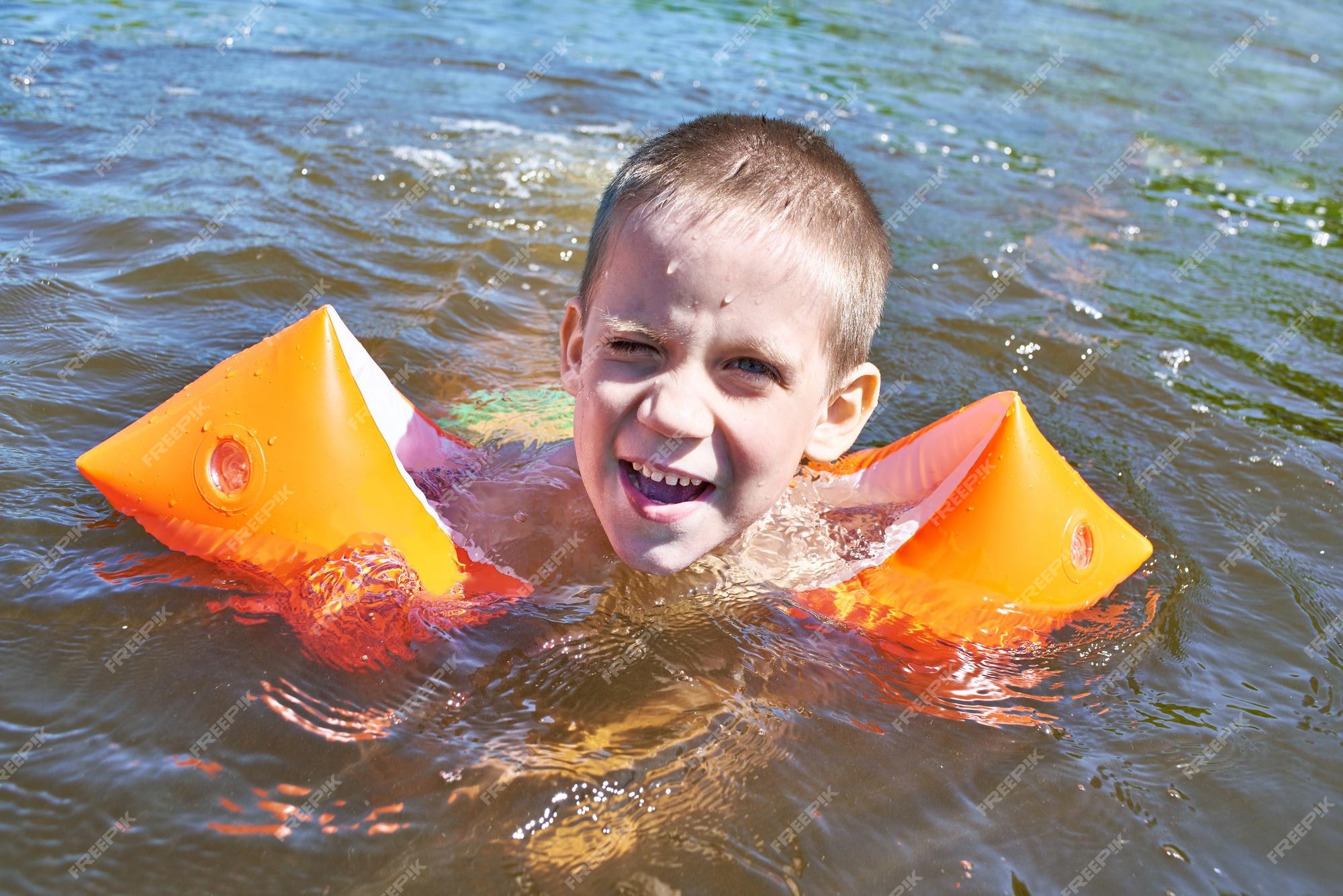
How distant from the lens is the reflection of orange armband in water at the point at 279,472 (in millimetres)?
2869

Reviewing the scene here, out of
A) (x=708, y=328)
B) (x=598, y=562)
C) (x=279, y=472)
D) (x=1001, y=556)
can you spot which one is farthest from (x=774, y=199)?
(x=279, y=472)

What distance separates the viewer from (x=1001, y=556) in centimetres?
313

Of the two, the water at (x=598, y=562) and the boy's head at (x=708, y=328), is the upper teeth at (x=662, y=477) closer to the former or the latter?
the boy's head at (x=708, y=328)

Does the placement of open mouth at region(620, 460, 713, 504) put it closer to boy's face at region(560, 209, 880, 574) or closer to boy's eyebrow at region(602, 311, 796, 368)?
boy's face at region(560, 209, 880, 574)

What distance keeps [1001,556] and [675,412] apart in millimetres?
1248

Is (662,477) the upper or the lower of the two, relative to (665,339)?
Result: lower

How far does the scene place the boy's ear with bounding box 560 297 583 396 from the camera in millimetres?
2844

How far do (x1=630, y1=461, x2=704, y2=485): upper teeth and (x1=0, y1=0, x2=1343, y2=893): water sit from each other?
53cm

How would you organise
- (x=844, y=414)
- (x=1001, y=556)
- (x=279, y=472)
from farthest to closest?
(x=1001, y=556) < (x=844, y=414) < (x=279, y=472)

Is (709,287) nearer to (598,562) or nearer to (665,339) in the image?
(665,339)

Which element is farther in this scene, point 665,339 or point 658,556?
point 658,556

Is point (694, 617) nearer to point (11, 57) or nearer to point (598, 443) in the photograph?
point (598, 443)

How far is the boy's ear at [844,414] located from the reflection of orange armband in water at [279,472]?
917mm

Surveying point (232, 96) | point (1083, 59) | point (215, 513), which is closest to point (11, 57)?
point (232, 96)
